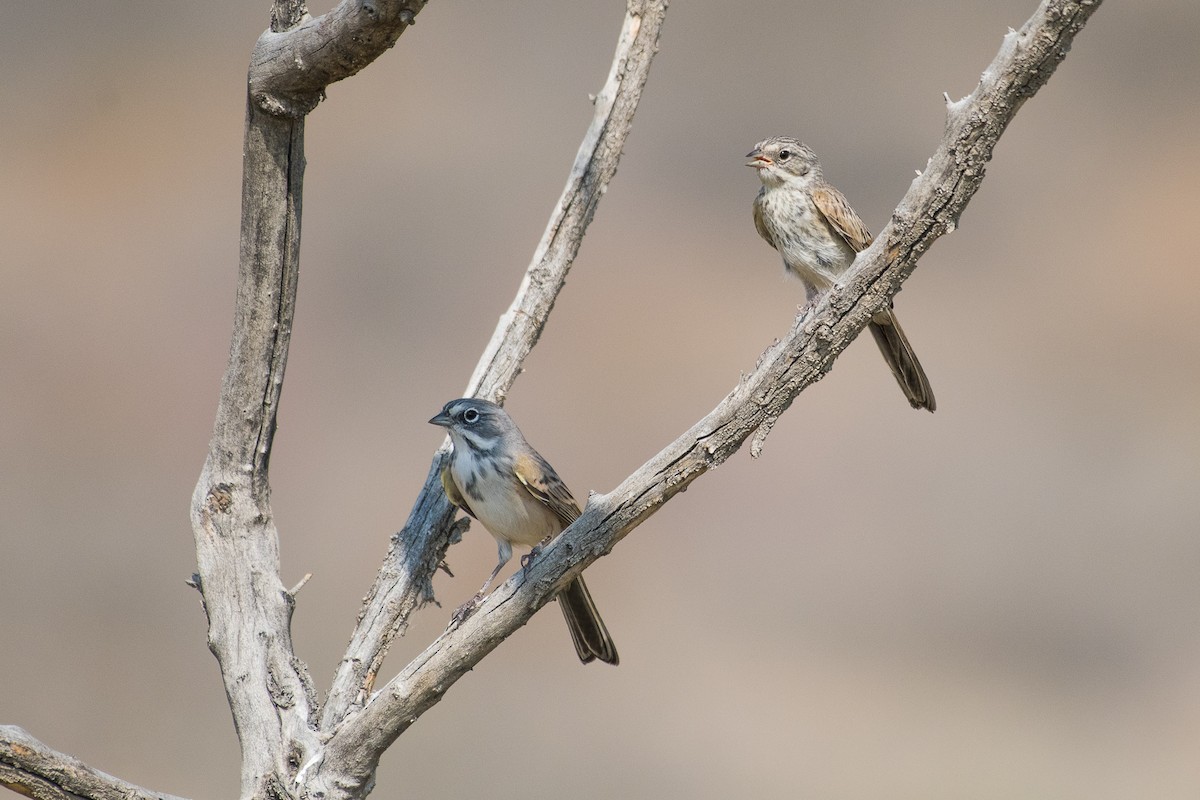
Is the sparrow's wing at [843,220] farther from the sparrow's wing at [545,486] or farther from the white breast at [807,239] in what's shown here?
the sparrow's wing at [545,486]

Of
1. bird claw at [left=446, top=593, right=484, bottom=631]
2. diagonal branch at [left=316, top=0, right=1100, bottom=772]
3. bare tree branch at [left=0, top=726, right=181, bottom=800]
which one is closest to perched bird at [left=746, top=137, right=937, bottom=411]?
diagonal branch at [left=316, top=0, right=1100, bottom=772]

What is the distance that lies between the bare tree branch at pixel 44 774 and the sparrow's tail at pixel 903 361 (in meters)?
3.82

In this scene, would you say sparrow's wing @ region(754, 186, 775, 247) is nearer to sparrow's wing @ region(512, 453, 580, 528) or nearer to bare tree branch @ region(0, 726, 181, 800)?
sparrow's wing @ region(512, 453, 580, 528)

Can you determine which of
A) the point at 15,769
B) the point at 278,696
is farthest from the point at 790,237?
the point at 15,769

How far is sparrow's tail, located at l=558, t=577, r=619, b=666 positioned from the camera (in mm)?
4723

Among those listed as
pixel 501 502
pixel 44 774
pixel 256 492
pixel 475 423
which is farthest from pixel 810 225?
pixel 44 774

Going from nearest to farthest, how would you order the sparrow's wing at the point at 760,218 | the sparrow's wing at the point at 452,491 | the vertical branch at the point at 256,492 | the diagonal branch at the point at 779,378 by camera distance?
the diagonal branch at the point at 779,378 → the vertical branch at the point at 256,492 → the sparrow's wing at the point at 452,491 → the sparrow's wing at the point at 760,218

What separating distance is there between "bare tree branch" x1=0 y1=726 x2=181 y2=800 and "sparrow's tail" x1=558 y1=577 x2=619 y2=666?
6.30 ft

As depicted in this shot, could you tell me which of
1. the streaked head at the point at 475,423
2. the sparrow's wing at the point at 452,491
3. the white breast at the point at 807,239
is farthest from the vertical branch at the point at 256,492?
the white breast at the point at 807,239

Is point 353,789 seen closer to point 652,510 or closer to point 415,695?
point 415,695

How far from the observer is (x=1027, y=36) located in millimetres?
Result: 2945

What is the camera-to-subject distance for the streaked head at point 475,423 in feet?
16.3

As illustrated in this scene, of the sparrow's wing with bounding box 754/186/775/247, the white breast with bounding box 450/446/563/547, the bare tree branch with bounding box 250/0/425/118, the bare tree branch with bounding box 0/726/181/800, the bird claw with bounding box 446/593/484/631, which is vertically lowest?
the bare tree branch with bounding box 0/726/181/800

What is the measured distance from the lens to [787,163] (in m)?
6.00
